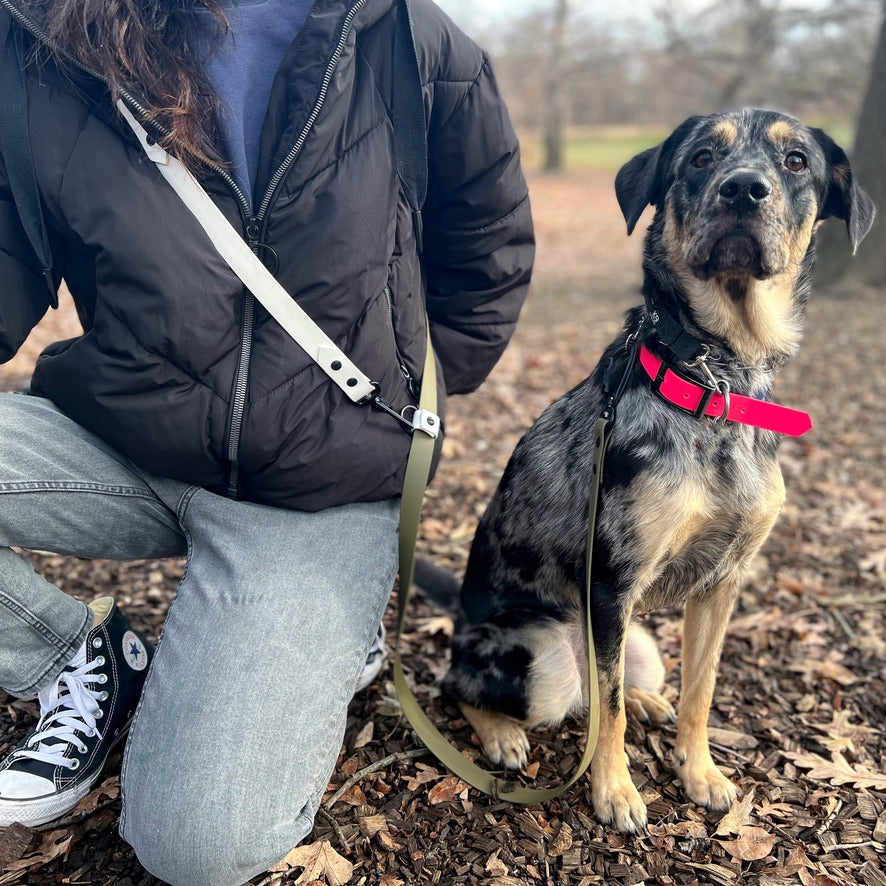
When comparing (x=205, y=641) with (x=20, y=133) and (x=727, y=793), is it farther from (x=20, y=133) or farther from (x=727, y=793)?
(x=727, y=793)

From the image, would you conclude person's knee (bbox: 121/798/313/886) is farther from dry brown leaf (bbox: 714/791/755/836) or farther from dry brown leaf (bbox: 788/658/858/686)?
dry brown leaf (bbox: 788/658/858/686)

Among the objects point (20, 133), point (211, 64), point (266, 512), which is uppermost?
point (211, 64)

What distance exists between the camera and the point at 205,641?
2328 millimetres

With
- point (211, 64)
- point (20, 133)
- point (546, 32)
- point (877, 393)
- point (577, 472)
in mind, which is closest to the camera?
point (20, 133)

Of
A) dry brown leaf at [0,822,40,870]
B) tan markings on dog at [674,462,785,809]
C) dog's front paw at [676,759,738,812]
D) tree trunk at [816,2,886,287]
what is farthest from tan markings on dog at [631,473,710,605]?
tree trunk at [816,2,886,287]

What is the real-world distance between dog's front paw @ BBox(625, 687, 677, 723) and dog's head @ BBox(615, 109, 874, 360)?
1309 mm

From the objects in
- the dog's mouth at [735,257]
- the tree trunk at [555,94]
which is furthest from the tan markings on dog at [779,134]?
the tree trunk at [555,94]

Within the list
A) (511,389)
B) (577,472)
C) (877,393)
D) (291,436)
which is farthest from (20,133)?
(877,393)

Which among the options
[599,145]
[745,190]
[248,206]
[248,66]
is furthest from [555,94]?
[248,206]

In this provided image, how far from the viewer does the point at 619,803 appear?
247 cm

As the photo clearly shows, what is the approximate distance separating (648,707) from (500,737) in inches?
23.6

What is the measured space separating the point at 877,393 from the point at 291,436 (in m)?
5.82

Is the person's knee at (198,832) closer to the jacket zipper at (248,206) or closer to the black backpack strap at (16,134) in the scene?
the jacket zipper at (248,206)

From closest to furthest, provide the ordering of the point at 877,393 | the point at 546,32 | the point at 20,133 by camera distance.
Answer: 1. the point at 20,133
2. the point at 877,393
3. the point at 546,32
